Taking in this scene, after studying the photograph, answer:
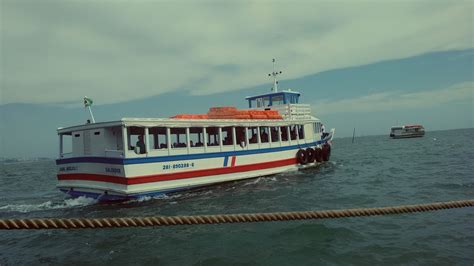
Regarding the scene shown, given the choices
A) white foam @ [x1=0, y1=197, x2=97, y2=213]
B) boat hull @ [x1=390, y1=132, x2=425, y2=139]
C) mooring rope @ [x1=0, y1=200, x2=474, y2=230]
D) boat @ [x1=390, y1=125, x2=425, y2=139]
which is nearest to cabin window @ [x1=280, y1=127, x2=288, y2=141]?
white foam @ [x1=0, y1=197, x2=97, y2=213]

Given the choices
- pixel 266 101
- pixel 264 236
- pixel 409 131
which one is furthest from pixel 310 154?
pixel 409 131

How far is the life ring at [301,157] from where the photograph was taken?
21.3 meters

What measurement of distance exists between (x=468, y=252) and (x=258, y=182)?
10777 millimetres

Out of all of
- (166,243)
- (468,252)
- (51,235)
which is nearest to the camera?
(468,252)

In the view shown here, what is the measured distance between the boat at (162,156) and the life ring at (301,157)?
1.87 feet

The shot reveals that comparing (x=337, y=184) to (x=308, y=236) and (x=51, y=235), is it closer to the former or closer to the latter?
(x=308, y=236)

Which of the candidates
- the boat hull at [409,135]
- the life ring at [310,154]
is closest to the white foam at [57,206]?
the life ring at [310,154]

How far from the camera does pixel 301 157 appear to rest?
842 inches

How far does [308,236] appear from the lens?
26.5 ft

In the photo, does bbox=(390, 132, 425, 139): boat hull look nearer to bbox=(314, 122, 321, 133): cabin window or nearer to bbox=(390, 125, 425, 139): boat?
bbox=(390, 125, 425, 139): boat

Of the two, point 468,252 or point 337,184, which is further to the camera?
point 337,184

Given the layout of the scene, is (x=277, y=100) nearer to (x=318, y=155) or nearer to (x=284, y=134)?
(x=284, y=134)

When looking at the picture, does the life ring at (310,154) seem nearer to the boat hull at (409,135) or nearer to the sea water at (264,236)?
the sea water at (264,236)

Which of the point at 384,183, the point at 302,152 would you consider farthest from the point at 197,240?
the point at 302,152
